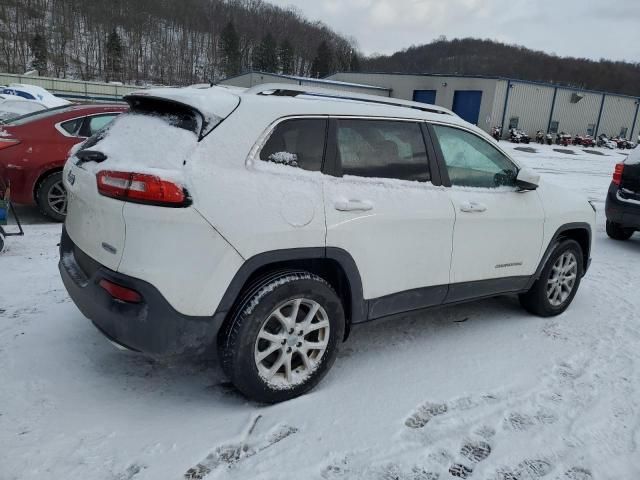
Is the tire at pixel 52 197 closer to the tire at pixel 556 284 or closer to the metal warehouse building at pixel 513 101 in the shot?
the tire at pixel 556 284

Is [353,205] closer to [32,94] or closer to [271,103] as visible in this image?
[271,103]

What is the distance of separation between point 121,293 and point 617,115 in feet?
154

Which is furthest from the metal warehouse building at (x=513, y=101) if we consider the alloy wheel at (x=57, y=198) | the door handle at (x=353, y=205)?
the door handle at (x=353, y=205)

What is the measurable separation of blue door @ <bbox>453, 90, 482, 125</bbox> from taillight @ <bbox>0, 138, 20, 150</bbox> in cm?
3175

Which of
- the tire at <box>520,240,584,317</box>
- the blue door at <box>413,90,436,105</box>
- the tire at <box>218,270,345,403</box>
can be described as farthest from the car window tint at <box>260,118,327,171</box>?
the blue door at <box>413,90,436,105</box>

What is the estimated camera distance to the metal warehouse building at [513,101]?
3388cm

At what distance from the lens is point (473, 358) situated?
142 inches

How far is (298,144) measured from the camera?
283 cm

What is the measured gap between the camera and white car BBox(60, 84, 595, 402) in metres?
2.42

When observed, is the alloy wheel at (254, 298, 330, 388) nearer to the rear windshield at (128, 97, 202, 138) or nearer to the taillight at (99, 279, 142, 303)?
the taillight at (99, 279, 142, 303)

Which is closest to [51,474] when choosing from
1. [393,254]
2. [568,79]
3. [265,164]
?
[265,164]

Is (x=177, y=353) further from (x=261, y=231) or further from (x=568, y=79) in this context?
(x=568, y=79)

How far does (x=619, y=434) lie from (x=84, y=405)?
300 centimetres

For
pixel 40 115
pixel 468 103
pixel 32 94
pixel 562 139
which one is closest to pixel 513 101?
pixel 468 103
